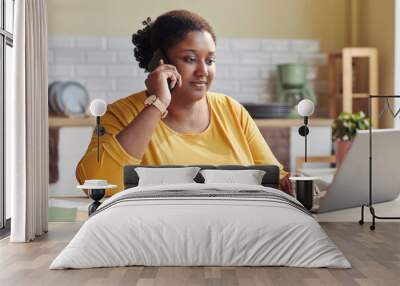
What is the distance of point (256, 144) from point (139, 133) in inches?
50.0

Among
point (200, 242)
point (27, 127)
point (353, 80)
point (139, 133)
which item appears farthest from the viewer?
point (353, 80)

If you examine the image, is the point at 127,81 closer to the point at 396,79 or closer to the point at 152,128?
the point at 152,128

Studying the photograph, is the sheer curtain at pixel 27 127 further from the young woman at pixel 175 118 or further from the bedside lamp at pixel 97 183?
the young woman at pixel 175 118

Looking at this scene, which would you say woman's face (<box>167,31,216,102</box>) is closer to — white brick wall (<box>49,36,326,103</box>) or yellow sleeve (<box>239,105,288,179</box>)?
white brick wall (<box>49,36,326,103</box>)

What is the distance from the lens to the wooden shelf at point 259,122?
7.67 metres

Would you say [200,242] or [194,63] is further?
[194,63]

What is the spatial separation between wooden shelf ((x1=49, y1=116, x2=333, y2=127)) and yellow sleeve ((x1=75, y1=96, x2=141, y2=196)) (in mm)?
177

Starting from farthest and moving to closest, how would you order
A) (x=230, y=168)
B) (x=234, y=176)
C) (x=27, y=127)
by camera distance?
(x=230, y=168) → (x=234, y=176) → (x=27, y=127)

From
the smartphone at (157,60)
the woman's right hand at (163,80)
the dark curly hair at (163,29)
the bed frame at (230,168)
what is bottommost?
the bed frame at (230,168)

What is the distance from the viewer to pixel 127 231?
16.4 ft

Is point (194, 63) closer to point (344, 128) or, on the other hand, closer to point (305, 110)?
point (305, 110)

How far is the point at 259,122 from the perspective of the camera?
773cm

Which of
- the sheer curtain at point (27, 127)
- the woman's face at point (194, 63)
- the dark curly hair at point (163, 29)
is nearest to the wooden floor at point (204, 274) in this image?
the sheer curtain at point (27, 127)

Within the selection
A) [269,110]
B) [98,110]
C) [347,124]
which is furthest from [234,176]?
[98,110]
